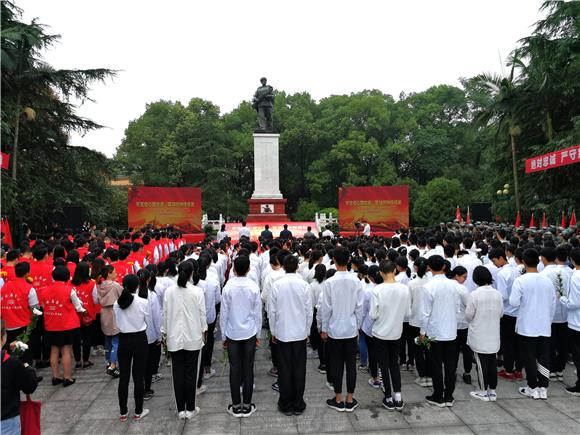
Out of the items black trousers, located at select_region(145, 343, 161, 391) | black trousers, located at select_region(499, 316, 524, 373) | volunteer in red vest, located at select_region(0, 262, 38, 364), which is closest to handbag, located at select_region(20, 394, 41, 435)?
black trousers, located at select_region(145, 343, 161, 391)

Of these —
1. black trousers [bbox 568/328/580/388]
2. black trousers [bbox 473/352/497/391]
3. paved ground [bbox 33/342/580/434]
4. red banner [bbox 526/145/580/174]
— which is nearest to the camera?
paved ground [bbox 33/342/580/434]

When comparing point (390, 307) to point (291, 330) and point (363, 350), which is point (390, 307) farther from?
point (363, 350)

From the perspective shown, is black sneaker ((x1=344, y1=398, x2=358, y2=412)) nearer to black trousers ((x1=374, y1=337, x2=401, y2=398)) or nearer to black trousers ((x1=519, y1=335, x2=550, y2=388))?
black trousers ((x1=374, y1=337, x2=401, y2=398))

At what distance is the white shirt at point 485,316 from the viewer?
4.14 metres

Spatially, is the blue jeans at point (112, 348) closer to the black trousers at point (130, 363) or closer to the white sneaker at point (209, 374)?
the black trousers at point (130, 363)

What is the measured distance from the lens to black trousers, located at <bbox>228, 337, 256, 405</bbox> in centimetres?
402

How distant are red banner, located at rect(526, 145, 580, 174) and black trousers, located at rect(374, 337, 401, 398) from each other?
34.9ft

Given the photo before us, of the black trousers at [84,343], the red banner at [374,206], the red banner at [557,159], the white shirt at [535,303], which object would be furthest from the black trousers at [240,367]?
the red banner at [374,206]

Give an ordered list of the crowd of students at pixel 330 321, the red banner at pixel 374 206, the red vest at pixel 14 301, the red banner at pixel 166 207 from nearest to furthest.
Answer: the crowd of students at pixel 330 321, the red vest at pixel 14 301, the red banner at pixel 166 207, the red banner at pixel 374 206

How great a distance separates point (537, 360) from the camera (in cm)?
441

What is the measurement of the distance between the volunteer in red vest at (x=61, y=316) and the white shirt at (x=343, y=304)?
2.91 meters

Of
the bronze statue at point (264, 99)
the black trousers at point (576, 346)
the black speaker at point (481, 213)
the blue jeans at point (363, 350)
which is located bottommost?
the blue jeans at point (363, 350)

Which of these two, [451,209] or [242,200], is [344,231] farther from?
[242,200]

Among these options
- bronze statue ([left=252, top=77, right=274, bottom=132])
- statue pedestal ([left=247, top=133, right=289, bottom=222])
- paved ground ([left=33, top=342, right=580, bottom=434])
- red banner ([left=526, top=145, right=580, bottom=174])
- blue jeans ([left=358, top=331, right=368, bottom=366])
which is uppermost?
bronze statue ([left=252, top=77, right=274, bottom=132])
